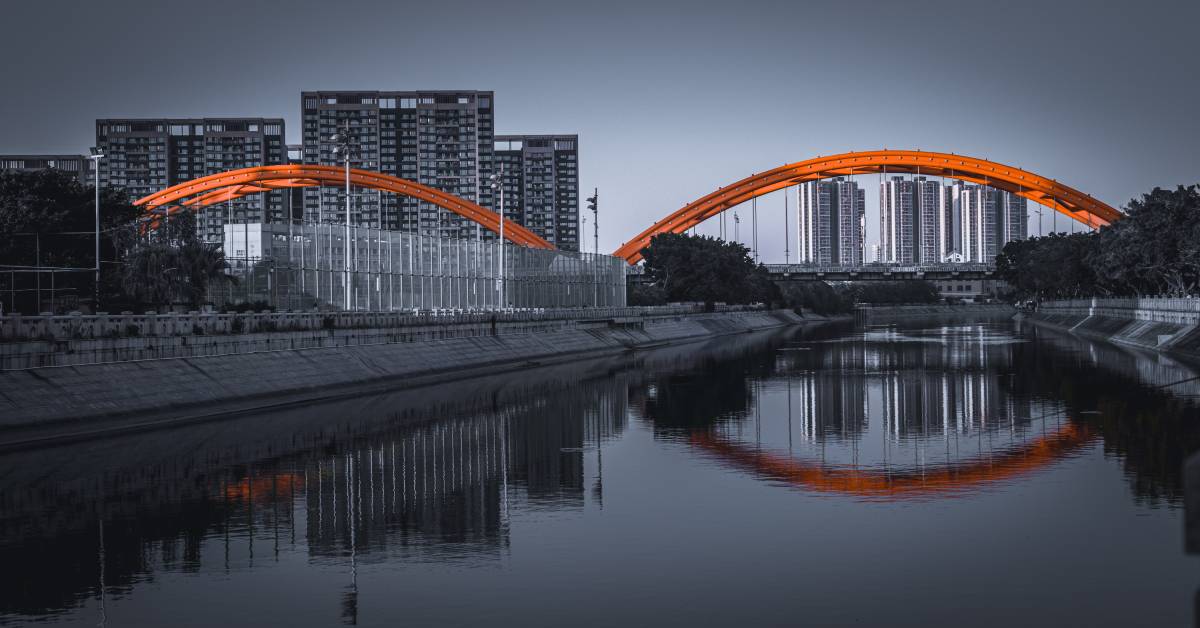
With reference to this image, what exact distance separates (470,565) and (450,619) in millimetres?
2704

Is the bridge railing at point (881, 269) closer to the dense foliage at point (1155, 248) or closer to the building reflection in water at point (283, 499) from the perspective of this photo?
the dense foliage at point (1155, 248)

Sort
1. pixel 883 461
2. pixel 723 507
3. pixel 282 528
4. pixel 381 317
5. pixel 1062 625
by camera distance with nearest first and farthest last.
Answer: pixel 1062 625 < pixel 282 528 < pixel 723 507 < pixel 883 461 < pixel 381 317

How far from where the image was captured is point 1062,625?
489 inches

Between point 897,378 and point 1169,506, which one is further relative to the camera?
point 897,378

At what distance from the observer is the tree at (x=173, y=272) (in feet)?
167

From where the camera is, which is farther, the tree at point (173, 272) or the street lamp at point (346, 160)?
the street lamp at point (346, 160)

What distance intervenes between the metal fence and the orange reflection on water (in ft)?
100

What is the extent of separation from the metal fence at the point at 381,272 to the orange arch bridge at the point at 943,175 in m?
40.5

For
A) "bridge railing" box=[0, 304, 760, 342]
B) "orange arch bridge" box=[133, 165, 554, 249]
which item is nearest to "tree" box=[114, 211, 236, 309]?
"bridge railing" box=[0, 304, 760, 342]

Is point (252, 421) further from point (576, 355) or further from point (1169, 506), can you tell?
point (576, 355)

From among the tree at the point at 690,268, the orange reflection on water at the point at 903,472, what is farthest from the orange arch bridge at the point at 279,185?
the orange reflection on water at the point at 903,472

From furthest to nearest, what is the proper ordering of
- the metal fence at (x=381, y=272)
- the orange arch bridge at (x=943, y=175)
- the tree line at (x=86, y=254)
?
1. the orange arch bridge at (x=943, y=175)
2. the metal fence at (x=381, y=272)
3. the tree line at (x=86, y=254)

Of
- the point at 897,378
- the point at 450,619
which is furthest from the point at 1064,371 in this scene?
the point at 450,619

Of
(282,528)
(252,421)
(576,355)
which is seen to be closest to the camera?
(282,528)
